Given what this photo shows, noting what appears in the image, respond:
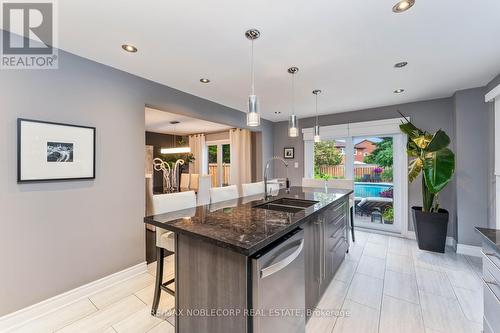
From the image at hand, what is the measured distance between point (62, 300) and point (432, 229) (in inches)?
186

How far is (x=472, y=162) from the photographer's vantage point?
316 cm

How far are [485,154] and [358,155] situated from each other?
1.82 metres

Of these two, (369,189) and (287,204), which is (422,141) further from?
(287,204)

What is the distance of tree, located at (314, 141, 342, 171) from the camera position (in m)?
4.79

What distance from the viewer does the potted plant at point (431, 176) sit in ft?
9.78

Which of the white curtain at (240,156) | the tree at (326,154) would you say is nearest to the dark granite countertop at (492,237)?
the tree at (326,154)

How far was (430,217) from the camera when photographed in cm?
324

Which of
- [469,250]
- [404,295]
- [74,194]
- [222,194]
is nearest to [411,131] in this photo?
[469,250]

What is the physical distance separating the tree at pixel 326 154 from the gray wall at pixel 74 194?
3.55 metres

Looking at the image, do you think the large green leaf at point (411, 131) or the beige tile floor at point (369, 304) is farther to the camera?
the large green leaf at point (411, 131)

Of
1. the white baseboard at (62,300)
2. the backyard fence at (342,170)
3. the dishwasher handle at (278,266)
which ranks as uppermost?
the backyard fence at (342,170)

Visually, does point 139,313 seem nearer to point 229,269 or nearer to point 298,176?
point 229,269

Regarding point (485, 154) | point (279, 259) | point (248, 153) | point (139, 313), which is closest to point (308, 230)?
point (279, 259)

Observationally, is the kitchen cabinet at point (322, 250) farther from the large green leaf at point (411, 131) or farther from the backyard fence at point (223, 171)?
the backyard fence at point (223, 171)
